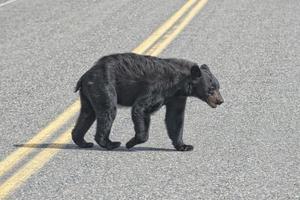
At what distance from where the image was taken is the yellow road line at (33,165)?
24.1 feet

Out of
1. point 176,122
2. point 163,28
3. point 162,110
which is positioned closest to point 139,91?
point 176,122

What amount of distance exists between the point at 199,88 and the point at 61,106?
7.78 ft

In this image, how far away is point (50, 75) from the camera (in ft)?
40.4

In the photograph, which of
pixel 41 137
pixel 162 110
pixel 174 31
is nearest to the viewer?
pixel 41 137

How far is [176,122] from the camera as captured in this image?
8516 mm

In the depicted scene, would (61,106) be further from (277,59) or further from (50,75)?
(277,59)

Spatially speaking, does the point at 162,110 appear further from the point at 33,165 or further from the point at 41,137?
the point at 33,165

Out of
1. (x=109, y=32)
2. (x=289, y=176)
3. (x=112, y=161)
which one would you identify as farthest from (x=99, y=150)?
(x=109, y=32)

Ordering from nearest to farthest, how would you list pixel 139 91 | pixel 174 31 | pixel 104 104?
pixel 104 104 → pixel 139 91 → pixel 174 31

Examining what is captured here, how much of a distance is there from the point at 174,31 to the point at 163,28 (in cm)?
29

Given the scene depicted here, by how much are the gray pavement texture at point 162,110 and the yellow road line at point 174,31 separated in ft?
0.52

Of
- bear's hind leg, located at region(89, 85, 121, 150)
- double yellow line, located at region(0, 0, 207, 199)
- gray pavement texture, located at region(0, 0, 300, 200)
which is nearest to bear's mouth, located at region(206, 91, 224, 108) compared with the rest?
gray pavement texture, located at region(0, 0, 300, 200)

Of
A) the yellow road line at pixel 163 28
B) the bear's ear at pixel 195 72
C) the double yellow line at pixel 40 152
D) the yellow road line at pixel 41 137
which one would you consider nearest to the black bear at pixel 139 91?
the bear's ear at pixel 195 72

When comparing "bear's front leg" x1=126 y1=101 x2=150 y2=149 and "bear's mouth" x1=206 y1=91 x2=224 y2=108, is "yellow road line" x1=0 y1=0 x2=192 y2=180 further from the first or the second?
"bear's mouth" x1=206 y1=91 x2=224 y2=108
